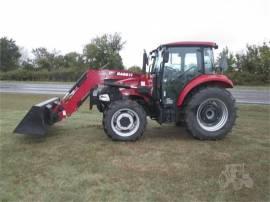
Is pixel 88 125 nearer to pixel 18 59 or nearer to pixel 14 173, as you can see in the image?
pixel 14 173

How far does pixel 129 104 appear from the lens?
6.81 m

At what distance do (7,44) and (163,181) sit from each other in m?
46.7

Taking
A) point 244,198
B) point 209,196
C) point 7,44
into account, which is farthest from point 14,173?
point 7,44

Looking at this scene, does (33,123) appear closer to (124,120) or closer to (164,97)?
(124,120)

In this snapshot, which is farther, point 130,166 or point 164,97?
point 164,97

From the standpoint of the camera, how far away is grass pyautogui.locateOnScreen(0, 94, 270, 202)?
4.55 m

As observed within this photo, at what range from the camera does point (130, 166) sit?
5465 mm

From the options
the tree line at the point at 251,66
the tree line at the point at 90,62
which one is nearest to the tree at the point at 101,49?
the tree line at the point at 90,62

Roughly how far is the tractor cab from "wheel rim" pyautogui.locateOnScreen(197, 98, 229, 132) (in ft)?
1.78

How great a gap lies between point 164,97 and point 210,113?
3.19 ft

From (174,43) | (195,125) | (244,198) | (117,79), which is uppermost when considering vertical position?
(174,43)

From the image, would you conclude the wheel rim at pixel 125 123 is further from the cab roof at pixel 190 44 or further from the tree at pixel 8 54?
the tree at pixel 8 54

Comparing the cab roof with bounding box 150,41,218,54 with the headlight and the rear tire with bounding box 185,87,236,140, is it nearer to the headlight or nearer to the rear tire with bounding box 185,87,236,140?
the rear tire with bounding box 185,87,236,140

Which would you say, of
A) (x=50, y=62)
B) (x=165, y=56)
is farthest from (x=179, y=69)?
(x=50, y=62)
